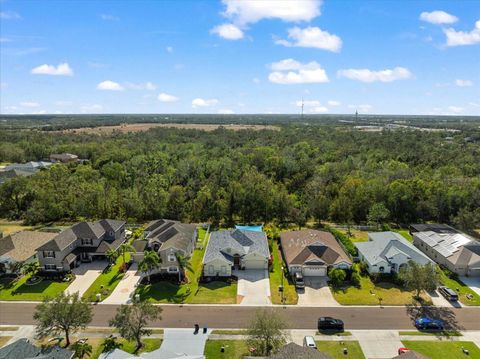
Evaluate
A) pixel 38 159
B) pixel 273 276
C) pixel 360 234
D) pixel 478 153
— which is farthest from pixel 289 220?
pixel 38 159

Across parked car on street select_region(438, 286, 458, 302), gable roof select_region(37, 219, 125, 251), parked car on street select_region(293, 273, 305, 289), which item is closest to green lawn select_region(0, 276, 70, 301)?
gable roof select_region(37, 219, 125, 251)

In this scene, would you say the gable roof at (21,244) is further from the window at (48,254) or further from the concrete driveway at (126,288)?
the concrete driveway at (126,288)

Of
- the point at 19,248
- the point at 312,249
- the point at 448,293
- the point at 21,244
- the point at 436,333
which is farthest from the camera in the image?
the point at 21,244

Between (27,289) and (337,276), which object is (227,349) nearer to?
(337,276)

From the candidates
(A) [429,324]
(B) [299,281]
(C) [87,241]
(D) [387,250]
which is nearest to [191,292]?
(B) [299,281]

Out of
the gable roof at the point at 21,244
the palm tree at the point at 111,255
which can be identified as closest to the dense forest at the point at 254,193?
the gable roof at the point at 21,244

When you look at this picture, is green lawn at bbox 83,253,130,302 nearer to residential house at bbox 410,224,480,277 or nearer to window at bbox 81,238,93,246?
window at bbox 81,238,93,246
